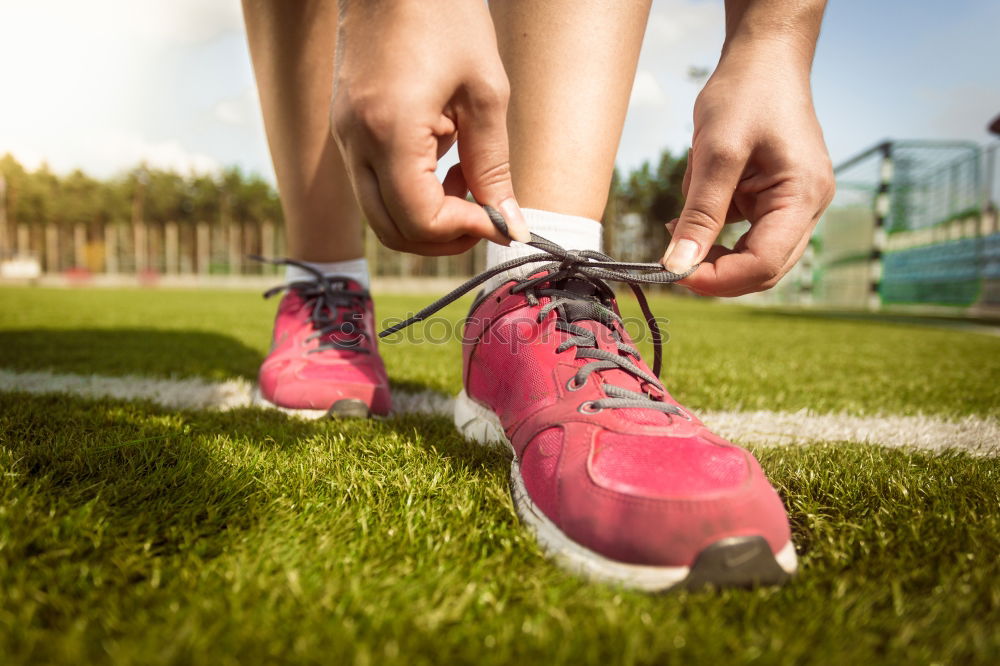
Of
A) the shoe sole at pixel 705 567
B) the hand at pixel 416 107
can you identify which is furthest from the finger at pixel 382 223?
the shoe sole at pixel 705 567

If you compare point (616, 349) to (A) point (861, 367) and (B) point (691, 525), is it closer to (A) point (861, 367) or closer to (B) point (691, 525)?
(B) point (691, 525)

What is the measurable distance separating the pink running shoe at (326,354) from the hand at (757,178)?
0.82 metres

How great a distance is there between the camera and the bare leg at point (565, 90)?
1042 millimetres

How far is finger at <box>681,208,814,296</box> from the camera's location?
0.83 metres

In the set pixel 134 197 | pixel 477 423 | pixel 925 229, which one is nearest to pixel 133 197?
pixel 134 197

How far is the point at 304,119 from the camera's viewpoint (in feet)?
4.98

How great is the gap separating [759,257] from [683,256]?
0.12m

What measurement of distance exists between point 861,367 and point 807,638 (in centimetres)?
256

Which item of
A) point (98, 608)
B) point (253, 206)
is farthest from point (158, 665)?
point (253, 206)

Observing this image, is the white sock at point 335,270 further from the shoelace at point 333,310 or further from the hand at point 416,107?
the hand at point 416,107

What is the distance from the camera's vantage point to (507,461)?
99 cm

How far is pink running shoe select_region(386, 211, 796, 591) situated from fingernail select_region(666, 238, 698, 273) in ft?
0.05

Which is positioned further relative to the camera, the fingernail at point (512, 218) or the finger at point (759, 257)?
the finger at point (759, 257)

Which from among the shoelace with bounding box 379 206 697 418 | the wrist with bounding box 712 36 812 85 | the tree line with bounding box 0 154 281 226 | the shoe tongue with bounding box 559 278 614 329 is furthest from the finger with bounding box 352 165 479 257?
the tree line with bounding box 0 154 281 226
